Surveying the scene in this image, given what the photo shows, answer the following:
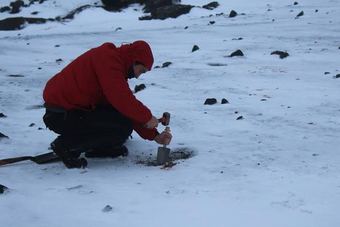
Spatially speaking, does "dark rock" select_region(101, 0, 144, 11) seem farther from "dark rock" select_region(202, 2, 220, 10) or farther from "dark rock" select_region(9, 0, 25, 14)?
"dark rock" select_region(202, 2, 220, 10)

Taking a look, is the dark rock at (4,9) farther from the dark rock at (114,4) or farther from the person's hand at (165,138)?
the person's hand at (165,138)

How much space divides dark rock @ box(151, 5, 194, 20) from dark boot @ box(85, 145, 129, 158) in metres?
11.8

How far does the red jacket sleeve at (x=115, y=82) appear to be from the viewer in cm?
381

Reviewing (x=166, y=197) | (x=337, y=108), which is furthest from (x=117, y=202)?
(x=337, y=108)

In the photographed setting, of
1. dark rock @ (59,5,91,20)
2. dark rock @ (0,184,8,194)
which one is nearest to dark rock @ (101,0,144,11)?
dark rock @ (59,5,91,20)

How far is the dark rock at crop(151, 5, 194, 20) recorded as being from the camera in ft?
52.7

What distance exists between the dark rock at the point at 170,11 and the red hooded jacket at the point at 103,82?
1210 centimetres

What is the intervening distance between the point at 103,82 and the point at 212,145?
1.31 m

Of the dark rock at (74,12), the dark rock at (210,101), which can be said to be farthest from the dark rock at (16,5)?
the dark rock at (210,101)

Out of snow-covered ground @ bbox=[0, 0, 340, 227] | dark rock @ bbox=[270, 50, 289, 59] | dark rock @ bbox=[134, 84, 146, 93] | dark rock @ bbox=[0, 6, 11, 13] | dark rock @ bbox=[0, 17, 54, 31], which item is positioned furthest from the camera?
dark rock @ bbox=[0, 6, 11, 13]

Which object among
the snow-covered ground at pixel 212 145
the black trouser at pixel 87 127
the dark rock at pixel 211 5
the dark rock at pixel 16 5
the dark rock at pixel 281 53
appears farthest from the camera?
the dark rock at pixel 16 5

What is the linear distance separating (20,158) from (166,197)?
141cm

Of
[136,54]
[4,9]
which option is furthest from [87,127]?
[4,9]

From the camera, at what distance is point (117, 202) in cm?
338
